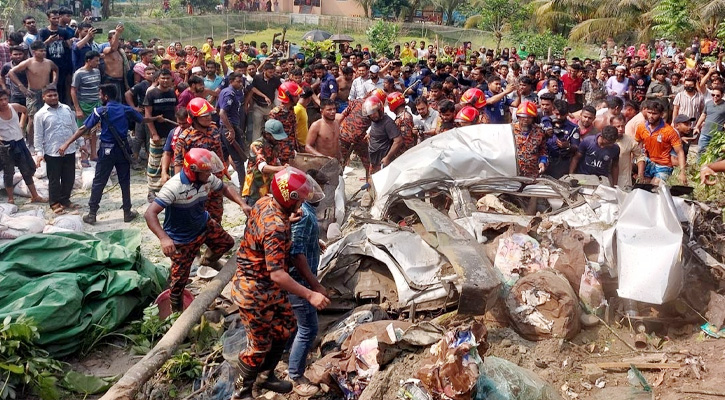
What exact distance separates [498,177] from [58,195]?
5887mm

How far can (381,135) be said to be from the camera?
28.0 feet

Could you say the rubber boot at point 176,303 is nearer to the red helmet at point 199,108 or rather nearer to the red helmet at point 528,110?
the red helmet at point 199,108

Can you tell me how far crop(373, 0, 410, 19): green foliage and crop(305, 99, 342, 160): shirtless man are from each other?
3521 centimetres

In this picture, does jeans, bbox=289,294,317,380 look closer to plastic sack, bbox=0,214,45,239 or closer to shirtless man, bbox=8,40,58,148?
plastic sack, bbox=0,214,45,239

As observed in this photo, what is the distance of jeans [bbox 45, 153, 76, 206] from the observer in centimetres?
850

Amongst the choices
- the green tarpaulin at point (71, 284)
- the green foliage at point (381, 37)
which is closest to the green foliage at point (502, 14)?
the green foliage at point (381, 37)

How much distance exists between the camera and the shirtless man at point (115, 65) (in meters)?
10.8

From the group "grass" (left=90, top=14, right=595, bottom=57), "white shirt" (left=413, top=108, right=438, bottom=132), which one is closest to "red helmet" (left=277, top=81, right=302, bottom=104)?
"white shirt" (left=413, top=108, right=438, bottom=132)

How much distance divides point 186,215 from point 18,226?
272 centimetres

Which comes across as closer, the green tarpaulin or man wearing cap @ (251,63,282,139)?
the green tarpaulin

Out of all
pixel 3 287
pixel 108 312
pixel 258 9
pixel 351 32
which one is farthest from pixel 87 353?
pixel 258 9

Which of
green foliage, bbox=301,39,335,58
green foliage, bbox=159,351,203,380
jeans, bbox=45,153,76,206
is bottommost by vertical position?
green foliage, bbox=159,351,203,380

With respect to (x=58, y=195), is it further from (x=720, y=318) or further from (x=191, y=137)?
(x=720, y=318)

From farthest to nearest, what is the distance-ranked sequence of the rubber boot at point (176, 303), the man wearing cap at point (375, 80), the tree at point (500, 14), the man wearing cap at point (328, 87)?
the tree at point (500, 14), the man wearing cap at point (328, 87), the man wearing cap at point (375, 80), the rubber boot at point (176, 303)
